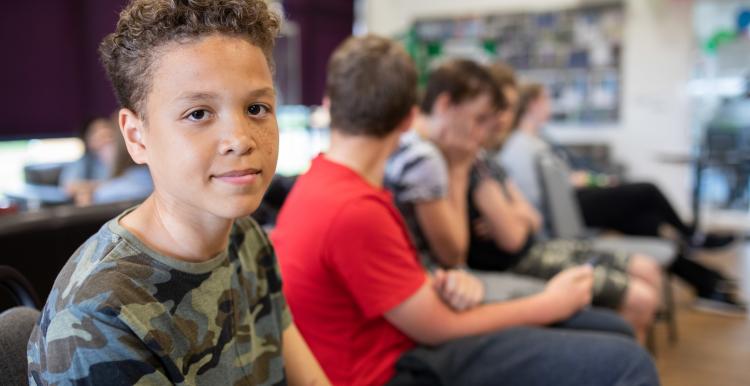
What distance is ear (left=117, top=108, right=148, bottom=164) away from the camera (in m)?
0.82

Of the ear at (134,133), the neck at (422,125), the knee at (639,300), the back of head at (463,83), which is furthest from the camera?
the knee at (639,300)

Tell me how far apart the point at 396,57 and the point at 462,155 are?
682 millimetres

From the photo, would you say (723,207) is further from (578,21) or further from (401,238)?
(401,238)

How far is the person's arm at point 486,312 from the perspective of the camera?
130 centimetres

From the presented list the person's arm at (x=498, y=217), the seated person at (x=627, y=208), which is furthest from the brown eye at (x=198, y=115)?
the seated person at (x=627, y=208)

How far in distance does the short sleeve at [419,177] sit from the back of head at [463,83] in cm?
20

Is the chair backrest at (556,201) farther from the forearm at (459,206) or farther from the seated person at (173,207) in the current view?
the seated person at (173,207)

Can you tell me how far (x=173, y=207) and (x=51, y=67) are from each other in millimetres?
4789

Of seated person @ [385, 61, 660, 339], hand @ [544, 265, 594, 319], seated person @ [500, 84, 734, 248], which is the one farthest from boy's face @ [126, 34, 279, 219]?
seated person @ [500, 84, 734, 248]

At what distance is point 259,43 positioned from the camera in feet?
2.77

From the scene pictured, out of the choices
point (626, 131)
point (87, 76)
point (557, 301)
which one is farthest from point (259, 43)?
point (626, 131)

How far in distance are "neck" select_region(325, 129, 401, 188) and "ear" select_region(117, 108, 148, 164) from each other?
0.64 meters

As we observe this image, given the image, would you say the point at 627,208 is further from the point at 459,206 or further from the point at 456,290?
the point at 456,290

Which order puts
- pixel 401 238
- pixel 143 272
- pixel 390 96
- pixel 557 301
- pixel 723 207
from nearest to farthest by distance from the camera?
1. pixel 143 272
2. pixel 401 238
3. pixel 390 96
4. pixel 557 301
5. pixel 723 207
